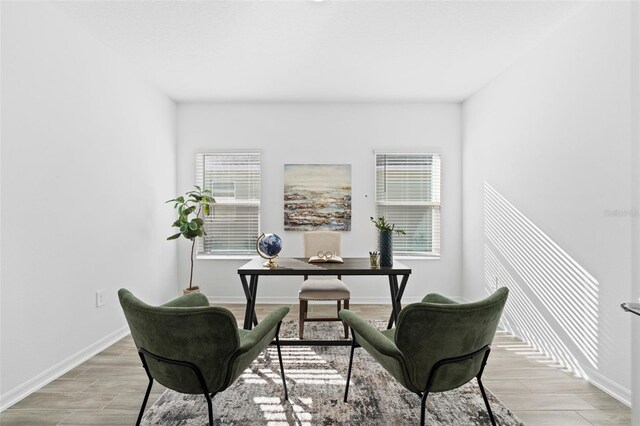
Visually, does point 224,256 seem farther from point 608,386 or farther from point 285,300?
point 608,386

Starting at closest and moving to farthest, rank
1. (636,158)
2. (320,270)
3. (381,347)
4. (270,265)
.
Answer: (381,347) < (636,158) < (320,270) < (270,265)

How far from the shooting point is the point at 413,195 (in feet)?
15.6

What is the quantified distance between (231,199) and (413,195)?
240cm

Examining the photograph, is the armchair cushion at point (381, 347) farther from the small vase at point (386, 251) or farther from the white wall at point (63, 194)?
the white wall at point (63, 194)

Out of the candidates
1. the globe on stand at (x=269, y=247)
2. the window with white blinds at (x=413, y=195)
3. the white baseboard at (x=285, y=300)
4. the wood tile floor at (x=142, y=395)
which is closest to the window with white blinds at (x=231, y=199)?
Answer: the white baseboard at (x=285, y=300)

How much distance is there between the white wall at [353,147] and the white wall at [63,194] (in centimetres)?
111

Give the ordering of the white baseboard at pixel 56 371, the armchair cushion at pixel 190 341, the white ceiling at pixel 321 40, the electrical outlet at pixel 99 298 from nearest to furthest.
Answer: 1. the armchair cushion at pixel 190 341
2. the white baseboard at pixel 56 371
3. the white ceiling at pixel 321 40
4. the electrical outlet at pixel 99 298

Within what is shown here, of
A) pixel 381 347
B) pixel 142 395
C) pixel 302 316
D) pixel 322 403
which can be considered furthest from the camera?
pixel 302 316

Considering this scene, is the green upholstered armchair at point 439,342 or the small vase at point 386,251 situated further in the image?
the small vase at point 386,251

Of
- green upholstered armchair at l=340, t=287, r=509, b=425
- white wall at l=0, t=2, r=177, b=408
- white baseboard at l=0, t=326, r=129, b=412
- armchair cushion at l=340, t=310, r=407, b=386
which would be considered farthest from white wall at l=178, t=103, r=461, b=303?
green upholstered armchair at l=340, t=287, r=509, b=425

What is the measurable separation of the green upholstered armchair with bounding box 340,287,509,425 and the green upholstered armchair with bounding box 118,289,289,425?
2.33 feet

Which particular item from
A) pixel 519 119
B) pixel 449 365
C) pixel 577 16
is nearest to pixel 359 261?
pixel 449 365

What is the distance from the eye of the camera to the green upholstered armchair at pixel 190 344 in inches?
63.3

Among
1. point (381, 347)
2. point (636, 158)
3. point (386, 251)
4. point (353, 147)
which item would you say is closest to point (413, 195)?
point (353, 147)
